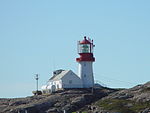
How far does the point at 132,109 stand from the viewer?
302 feet

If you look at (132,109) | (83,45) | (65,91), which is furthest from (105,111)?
(83,45)

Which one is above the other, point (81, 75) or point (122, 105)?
point (81, 75)

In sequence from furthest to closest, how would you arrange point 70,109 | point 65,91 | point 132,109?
point 65,91 < point 70,109 < point 132,109

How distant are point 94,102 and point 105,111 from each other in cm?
975

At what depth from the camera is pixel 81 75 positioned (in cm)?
11356

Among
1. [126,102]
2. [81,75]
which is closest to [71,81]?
[81,75]

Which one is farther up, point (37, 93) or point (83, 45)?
point (83, 45)

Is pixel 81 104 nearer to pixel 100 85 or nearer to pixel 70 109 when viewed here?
pixel 70 109

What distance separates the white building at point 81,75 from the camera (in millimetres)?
112250

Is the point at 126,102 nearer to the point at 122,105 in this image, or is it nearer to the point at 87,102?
the point at 122,105

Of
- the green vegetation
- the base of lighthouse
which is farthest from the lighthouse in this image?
the green vegetation

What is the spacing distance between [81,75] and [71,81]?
2472 mm

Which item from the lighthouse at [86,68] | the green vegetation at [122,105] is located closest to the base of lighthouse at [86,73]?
the lighthouse at [86,68]

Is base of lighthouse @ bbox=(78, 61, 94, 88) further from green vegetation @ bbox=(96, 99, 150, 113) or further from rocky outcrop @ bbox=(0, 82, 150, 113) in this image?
green vegetation @ bbox=(96, 99, 150, 113)
